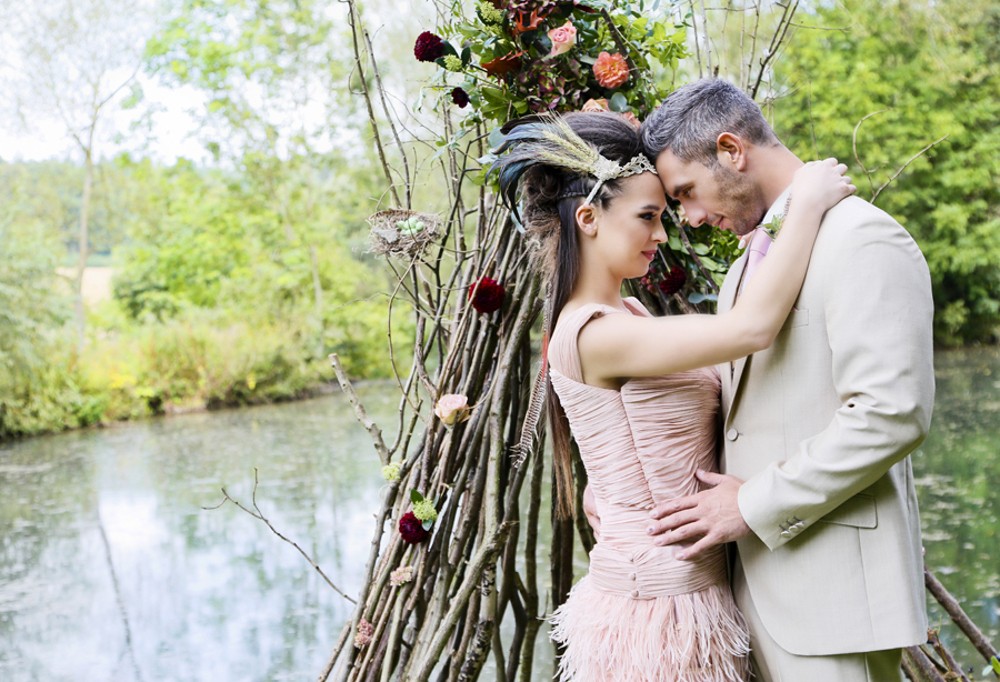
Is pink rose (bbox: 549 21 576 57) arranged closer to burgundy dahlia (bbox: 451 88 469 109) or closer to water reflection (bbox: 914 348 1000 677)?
burgundy dahlia (bbox: 451 88 469 109)

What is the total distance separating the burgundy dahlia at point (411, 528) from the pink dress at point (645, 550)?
721 mm

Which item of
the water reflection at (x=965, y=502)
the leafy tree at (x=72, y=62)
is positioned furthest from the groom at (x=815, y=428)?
the leafy tree at (x=72, y=62)

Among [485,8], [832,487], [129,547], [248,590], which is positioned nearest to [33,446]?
[129,547]

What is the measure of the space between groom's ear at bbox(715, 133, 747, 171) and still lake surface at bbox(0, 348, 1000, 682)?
208cm

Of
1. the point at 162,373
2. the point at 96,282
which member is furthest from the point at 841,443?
the point at 96,282

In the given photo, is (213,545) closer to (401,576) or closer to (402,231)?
(401,576)

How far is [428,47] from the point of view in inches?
81.9

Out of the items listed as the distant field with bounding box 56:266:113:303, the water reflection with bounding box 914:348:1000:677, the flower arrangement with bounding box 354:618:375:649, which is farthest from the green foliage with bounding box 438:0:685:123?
the distant field with bounding box 56:266:113:303

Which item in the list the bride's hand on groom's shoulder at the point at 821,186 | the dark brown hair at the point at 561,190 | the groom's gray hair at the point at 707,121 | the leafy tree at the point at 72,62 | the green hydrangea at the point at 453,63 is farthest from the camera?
the leafy tree at the point at 72,62

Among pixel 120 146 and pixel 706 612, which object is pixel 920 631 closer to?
pixel 706 612

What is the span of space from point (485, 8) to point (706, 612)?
1206 mm

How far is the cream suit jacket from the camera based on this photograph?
1.26m

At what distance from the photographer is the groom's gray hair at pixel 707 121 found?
147 cm

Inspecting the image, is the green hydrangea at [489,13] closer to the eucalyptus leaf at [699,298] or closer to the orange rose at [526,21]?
the orange rose at [526,21]
